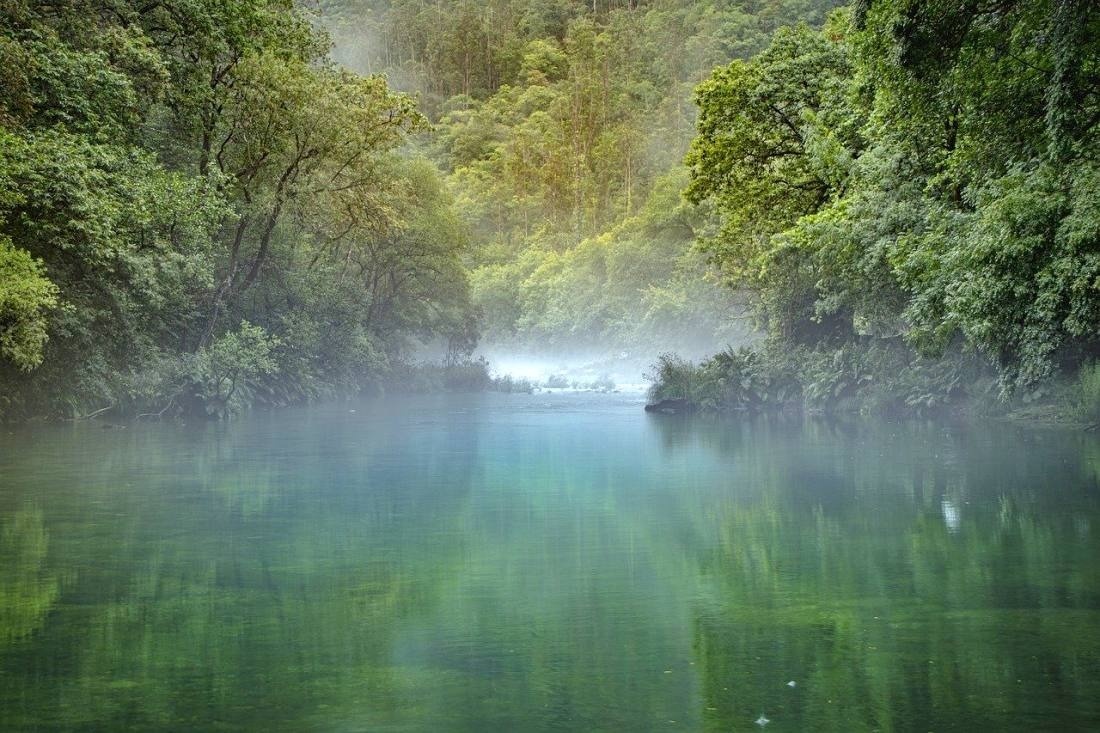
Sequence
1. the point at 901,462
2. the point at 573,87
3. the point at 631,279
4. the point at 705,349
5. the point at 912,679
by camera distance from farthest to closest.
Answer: the point at 573,87 → the point at 631,279 → the point at 705,349 → the point at 901,462 → the point at 912,679

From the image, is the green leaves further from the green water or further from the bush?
the bush

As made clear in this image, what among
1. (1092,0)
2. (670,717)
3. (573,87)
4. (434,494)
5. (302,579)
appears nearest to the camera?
A: (670,717)


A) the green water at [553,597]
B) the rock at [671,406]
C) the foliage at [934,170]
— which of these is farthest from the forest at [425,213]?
the green water at [553,597]

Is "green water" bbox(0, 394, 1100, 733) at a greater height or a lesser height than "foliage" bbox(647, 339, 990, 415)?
lesser

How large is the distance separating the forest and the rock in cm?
54

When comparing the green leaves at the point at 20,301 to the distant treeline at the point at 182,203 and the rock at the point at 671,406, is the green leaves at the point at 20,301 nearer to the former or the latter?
the distant treeline at the point at 182,203

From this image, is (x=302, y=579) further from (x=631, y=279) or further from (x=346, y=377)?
(x=631, y=279)

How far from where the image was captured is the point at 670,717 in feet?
20.3

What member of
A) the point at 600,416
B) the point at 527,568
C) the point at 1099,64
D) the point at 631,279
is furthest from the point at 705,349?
the point at 527,568

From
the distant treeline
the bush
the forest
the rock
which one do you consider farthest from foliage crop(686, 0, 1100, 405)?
the distant treeline

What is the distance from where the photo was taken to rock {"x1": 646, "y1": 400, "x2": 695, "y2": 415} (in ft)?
124

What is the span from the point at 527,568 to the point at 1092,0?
1025 cm

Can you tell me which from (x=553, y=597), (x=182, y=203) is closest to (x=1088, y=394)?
(x=553, y=597)

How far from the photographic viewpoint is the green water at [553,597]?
6.38m
